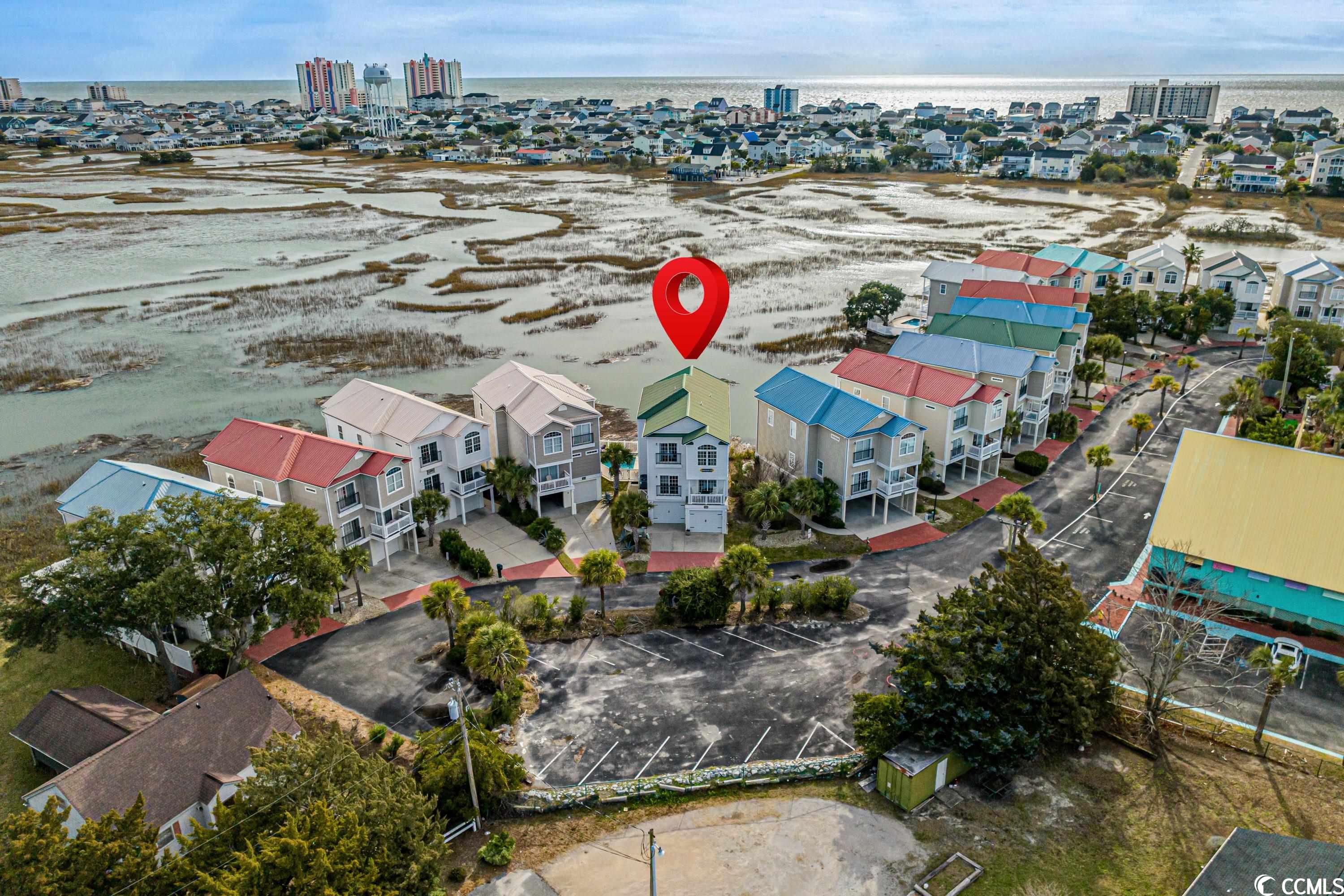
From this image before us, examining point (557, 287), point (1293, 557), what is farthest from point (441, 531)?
point (557, 287)

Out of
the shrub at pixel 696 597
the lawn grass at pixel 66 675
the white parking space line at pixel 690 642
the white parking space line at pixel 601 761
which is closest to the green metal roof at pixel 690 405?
the shrub at pixel 696 597

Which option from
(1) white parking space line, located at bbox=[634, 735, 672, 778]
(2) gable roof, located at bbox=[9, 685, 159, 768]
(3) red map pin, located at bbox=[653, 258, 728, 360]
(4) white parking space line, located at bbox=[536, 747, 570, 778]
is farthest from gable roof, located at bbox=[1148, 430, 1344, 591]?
(2) gable roof, located at bbox=[9, 685, 159, 768]

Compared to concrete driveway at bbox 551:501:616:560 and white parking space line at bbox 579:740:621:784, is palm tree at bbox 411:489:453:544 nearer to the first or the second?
concrete driveway at bbox 551:501:616:560

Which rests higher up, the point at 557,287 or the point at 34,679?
the point at 557,287

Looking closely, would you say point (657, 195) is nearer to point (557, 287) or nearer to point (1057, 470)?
point (557, 287)

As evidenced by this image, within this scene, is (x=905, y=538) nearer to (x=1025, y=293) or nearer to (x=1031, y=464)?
(x=1031, y=464)

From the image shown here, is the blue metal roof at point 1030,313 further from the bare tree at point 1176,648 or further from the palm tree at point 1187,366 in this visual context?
the bare tree at point 1176,648
